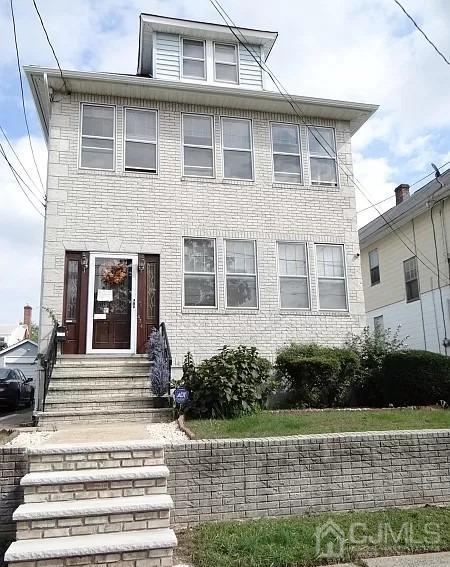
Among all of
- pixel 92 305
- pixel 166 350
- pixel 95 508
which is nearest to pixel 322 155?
pixel 166 350

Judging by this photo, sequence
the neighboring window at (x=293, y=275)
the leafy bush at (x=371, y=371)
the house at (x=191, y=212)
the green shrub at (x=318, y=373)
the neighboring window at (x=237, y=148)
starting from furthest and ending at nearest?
1. the neighboring window at (x=237, y=148)
2. the neighboring window at (x=293, y=275)
3. the house at (x=191, y=212)
4. the leafy bush at (x=371, y=371)
5. the green shrub at (x=318, y=373)

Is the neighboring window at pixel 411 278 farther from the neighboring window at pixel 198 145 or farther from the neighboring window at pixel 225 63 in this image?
the neighboring window at pixel 198 145

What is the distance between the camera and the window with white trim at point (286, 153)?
→ 37.4 ft

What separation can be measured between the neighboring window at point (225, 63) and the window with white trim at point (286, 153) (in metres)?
1.86

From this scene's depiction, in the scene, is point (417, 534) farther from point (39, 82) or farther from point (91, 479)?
point (39, 82)

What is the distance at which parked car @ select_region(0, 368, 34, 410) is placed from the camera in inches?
516

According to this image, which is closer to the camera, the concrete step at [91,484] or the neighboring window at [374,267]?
the concrete step at [91,484]

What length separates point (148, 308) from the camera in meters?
10.1

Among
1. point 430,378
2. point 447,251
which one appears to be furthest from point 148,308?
point 447,251

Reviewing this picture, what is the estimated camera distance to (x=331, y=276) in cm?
1112

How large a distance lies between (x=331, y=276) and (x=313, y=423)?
16.6 feet

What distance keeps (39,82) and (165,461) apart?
8.56 m

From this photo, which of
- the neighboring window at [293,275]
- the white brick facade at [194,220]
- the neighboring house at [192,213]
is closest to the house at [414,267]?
the neighboring window at [293,275]

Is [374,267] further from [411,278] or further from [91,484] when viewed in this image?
[91,484]
